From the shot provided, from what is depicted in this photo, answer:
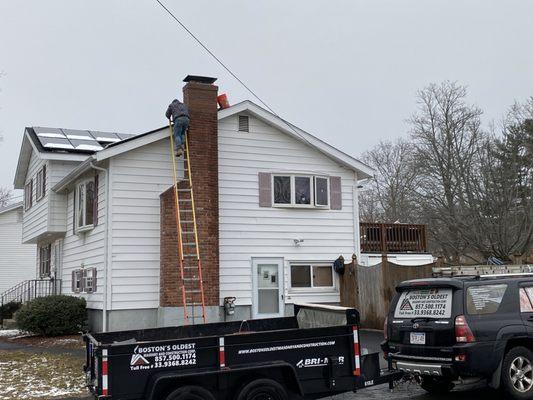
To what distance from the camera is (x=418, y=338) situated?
26.5ft

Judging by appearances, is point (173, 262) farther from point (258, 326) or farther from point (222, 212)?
point (258, 326)

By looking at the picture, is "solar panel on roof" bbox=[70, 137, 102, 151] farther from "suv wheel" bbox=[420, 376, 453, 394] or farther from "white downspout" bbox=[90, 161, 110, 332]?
"suv wheel" bbox=[420, 376, 453, 394]

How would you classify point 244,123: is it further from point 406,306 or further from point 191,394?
point 191,394

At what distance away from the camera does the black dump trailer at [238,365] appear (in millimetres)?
6344

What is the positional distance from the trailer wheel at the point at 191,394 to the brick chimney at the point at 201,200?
845 centimetres

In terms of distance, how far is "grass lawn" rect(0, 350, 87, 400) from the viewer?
9257 mm

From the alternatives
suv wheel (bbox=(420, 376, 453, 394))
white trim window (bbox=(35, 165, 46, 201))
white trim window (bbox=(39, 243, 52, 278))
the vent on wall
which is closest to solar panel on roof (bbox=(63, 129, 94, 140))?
white trim window (bbox=(35, 165, 46, 201))

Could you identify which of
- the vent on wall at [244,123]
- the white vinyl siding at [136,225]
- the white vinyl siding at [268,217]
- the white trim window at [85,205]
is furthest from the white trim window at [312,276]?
the white trim window at [85,205]

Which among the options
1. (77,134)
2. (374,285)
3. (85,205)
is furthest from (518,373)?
(77,134)

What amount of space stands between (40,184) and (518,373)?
695 inches

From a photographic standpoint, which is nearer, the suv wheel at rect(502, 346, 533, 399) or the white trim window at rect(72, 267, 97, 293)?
the suv wheel at rect(502, 346, 533, 399)

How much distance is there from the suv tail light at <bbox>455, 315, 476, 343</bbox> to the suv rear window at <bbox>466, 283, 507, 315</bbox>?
0.69ft

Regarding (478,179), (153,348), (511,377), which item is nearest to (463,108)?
(478,179)

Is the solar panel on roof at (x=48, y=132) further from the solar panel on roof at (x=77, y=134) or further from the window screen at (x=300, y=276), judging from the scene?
the window screen at (x=300, y=276)
